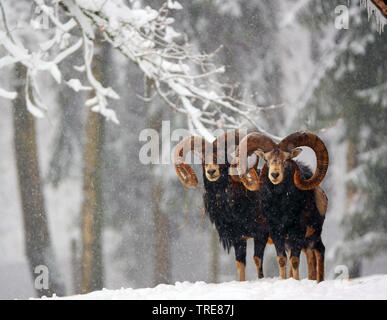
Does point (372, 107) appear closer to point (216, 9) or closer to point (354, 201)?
point (354, 201)

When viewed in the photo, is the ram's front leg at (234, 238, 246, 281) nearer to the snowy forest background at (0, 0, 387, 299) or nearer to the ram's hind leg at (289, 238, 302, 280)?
the ram's hind leg at (289, 238, 302, 280)

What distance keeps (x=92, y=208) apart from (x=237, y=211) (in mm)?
6405

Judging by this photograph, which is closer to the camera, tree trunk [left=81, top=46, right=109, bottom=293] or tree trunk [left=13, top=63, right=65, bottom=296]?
tree trunk [left=81, top=46, right=109, bottom=293]

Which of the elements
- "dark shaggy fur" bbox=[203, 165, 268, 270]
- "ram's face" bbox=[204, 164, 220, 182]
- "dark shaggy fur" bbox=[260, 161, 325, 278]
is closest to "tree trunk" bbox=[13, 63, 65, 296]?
"dark shaggy fur" bbox=[203, 165, 268, 270]

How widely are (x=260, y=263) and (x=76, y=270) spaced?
801cm

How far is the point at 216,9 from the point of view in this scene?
1164 cm

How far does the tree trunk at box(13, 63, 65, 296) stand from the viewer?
10609mm

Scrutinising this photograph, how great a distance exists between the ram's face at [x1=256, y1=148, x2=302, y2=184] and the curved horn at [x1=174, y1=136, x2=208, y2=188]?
2.01 ft

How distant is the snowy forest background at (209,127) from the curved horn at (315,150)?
5851 mm

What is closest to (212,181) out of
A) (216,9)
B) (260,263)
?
(260,263)

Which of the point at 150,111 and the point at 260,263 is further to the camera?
the point at 150,111

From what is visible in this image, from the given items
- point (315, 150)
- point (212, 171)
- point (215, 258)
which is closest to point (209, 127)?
point (215, 258)

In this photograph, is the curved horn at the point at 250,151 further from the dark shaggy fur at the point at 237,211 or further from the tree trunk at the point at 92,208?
the tree trunk at the point at 92,208

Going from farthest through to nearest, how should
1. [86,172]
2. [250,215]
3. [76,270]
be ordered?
[76,270] → [86,172] → [250,215]
